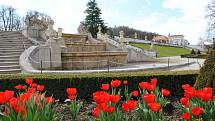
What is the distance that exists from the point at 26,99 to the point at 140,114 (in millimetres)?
1754

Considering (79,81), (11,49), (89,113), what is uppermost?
(11,49)

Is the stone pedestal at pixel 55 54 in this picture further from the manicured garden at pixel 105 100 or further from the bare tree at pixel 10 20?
the bare tree at pixel 10 20

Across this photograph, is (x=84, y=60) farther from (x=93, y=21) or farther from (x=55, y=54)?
(x=93, y=21)

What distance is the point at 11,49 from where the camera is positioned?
2325cm

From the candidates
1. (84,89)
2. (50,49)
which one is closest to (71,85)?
(84,89)

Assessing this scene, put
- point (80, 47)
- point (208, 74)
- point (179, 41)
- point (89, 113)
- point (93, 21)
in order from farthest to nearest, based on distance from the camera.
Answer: point (179, 41)
point (93, 21)
point (80, 47)
point (89, 113)
point (208, 74)

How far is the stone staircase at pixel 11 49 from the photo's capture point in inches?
697

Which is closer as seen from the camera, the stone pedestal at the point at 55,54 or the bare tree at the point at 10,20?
the stone pedestal at the point at 55,54

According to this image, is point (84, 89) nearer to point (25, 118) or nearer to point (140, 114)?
point (140, 114)

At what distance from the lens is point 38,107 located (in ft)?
13.8

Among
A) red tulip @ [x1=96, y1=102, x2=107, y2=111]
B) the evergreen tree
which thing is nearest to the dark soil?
red tulip @ [x1=96, y1=102, x2=107, y2=111]

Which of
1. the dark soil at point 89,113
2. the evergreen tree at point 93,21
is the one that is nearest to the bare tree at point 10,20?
the evergreen tree at point 93,21

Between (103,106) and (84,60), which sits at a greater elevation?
(103,106)

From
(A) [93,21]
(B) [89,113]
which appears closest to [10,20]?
(A) [93,21]
